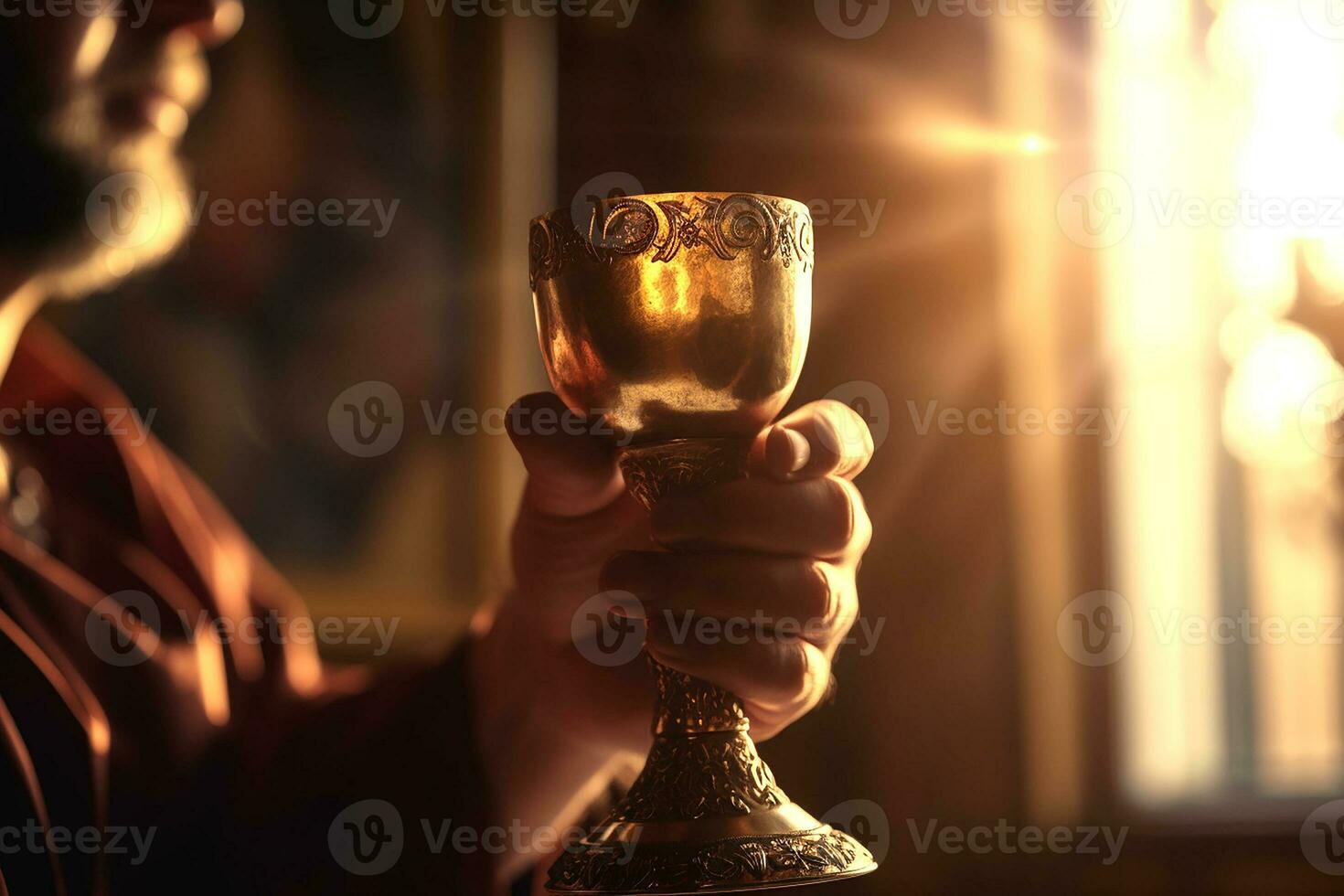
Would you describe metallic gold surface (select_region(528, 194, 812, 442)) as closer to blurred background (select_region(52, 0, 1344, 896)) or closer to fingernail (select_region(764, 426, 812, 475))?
fingernail (select_region(764, 426, 812, 475))

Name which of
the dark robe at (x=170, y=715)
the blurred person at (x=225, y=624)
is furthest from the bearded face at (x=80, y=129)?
the dark robe at (x=170, y=715)

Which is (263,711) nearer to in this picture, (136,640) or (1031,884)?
(136,640)

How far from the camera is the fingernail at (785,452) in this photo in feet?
2.61

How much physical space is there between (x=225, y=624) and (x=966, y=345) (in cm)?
166

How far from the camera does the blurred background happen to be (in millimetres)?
2600

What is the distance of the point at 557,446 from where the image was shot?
93 cm

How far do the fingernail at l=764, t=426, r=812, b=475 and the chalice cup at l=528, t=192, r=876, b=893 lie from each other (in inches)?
0.8

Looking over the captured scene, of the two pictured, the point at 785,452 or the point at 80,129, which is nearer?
the point at 785,452

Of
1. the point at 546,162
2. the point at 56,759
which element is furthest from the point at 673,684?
the point at 546,162

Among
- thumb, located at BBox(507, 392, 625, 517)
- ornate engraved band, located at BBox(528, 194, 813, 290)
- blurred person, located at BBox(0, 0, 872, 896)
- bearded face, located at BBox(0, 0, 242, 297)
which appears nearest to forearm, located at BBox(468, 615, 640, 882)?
blurred person, located at BBox(0, 0, 872, 896)

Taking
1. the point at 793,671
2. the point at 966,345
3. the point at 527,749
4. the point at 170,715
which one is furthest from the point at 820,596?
the point at 966,345

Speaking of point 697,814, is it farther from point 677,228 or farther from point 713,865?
point 677,228

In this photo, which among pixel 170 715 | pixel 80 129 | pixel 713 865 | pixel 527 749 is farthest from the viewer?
pixel 80 129

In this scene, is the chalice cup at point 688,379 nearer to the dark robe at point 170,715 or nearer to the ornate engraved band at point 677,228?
the ornate engraved band at point 677,228
